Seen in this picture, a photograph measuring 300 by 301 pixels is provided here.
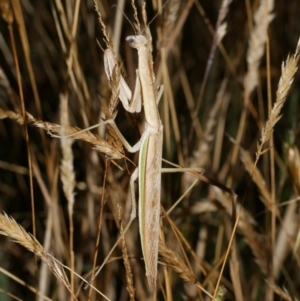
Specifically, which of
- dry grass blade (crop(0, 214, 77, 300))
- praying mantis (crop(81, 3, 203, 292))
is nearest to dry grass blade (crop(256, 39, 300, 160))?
praying mantis (crop(81, 3, 203, 292))

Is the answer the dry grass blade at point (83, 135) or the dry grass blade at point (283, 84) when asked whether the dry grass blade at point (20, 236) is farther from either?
the dry grass blade at point (283, 84)

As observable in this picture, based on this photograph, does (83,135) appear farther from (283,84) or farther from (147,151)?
(283,84)

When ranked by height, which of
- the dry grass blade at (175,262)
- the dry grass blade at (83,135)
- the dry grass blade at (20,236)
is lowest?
the dry grass blade at (175,262)

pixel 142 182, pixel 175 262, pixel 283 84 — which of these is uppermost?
pixel 283 84

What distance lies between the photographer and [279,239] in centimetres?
138

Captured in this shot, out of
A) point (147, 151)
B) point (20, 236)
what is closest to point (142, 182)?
point (147, 151)

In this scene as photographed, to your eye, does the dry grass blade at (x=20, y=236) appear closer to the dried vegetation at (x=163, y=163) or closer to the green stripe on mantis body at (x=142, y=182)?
the dried vegetation at (x=163, y=163)

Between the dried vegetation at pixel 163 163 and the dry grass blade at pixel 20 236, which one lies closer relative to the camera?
the dry grass blade at pixel 20 236

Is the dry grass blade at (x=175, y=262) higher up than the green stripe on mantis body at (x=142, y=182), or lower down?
lower down

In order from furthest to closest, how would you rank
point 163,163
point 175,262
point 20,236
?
point 163,163, point 175,262, point 20,236

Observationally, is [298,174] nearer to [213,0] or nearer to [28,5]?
[28,5]

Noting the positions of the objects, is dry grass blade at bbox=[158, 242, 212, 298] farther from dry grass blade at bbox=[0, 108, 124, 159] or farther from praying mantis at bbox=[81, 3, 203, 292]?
dry grass blade at bbox=[0, 108, 124, 159]

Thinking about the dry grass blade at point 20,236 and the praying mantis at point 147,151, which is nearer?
the dry grass blade at point 20,236

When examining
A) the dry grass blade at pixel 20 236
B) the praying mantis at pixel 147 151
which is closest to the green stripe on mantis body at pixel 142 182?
the praying mantis at pixel 147 151
